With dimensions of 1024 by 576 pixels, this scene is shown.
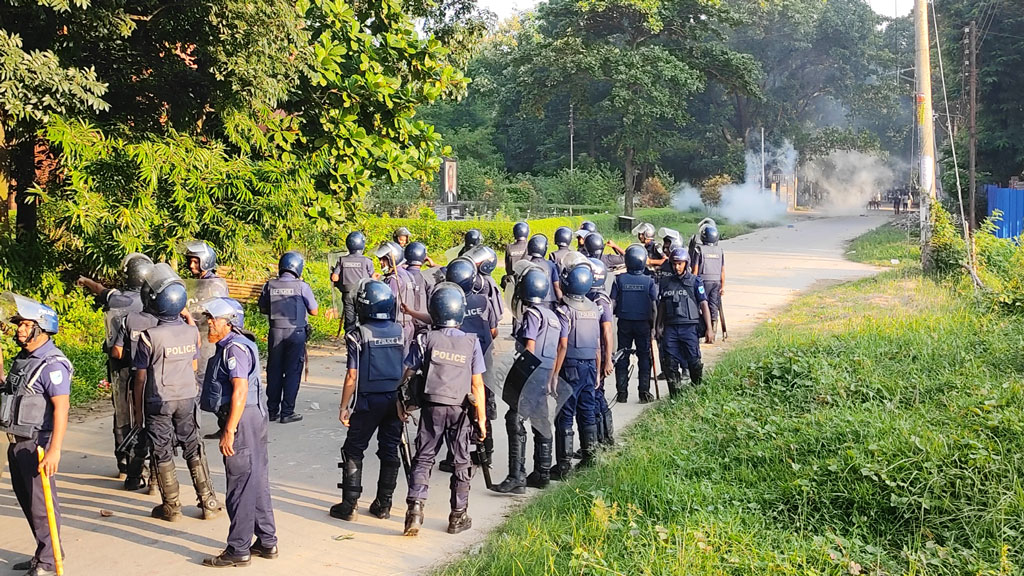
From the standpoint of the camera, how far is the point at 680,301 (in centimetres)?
927

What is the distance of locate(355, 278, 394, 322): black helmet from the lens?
651 cm

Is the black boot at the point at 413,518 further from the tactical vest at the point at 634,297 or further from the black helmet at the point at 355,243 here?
the black helmet at the point at 355,243

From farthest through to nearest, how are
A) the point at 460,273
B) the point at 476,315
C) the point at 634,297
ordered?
the point at 634,297, the point at 476,315, the point at 460,273

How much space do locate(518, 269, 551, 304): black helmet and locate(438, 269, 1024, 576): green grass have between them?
4.55 ft

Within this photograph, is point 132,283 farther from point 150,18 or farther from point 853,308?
point 853,308

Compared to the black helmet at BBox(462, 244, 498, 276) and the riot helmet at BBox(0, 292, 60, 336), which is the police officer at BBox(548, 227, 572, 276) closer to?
the black helmet at BBox(462, 244, 498, 276)

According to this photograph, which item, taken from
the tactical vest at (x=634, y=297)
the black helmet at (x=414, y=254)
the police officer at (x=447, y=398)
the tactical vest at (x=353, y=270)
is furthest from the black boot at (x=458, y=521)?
the tactical vest at (x=353, y=270)

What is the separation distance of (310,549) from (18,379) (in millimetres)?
2006

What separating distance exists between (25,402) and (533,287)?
350cm

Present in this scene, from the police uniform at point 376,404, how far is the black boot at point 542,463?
4.06 ft

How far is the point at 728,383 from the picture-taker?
370 inches

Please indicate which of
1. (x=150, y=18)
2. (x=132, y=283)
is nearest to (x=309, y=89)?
(x=150, y=18)

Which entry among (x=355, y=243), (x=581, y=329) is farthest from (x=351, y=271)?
(x=581, y=329)

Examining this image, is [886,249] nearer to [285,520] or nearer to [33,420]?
[285,520]
